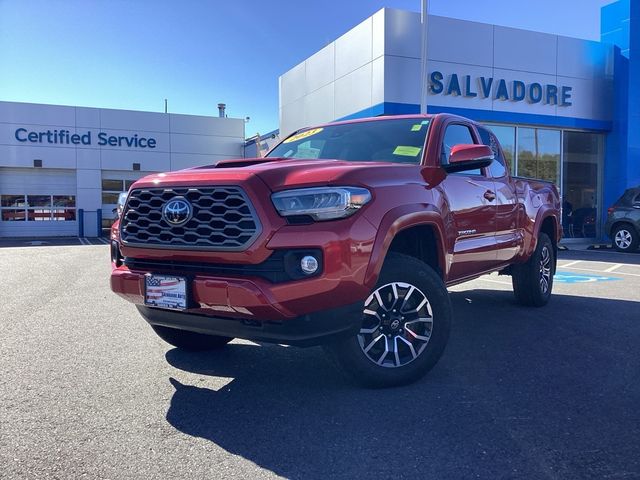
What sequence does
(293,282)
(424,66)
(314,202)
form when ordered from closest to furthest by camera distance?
(293,282) < (314,202) < (424,66)

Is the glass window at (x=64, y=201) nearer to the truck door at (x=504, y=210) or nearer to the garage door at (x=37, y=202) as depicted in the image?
the garage door at (x=37, y=202)

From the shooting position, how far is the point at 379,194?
3295 millimetres

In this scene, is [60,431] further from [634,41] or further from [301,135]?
[634,41]

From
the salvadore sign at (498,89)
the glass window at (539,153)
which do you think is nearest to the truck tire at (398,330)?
the salvadore sign at (498,89)

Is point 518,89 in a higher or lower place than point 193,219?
higher

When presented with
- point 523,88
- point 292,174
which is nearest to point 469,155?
point 292,174

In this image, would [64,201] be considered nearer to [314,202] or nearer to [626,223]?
[626,223]

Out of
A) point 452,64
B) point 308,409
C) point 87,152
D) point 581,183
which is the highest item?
point 452,64

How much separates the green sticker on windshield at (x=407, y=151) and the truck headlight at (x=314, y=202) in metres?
1.27

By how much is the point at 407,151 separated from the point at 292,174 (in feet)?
4.52

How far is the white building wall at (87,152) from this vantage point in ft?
77.3

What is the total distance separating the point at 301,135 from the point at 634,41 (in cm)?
1512

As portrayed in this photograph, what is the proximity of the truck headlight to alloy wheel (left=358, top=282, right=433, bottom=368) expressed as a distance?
65 cm

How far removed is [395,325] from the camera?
3527 mm
